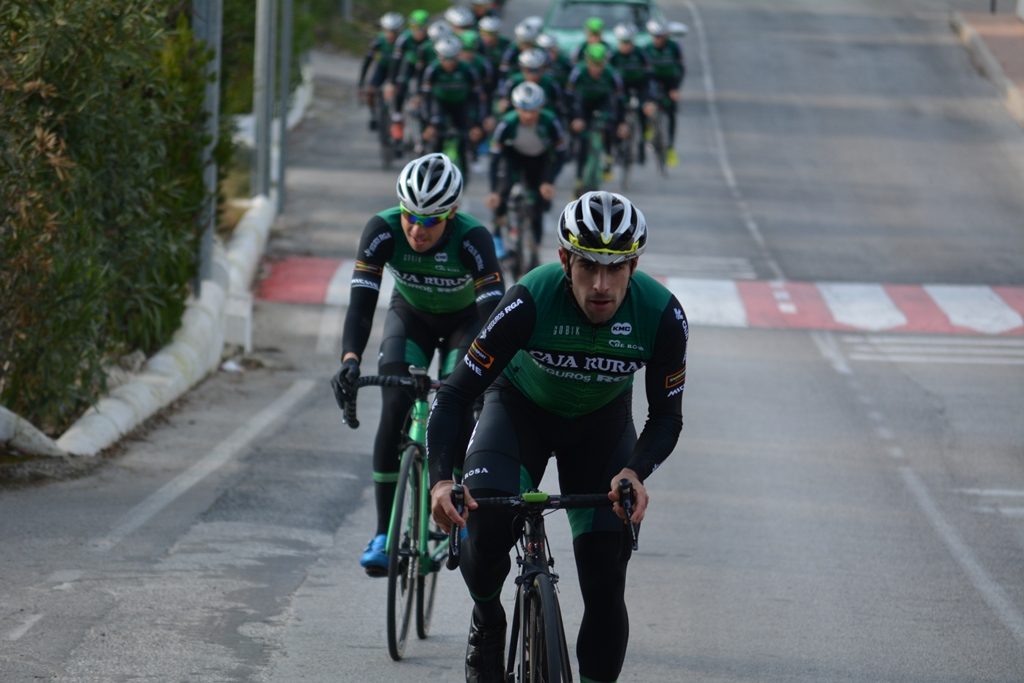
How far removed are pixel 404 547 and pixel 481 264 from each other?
1478 mm

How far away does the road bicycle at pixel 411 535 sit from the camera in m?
7.41

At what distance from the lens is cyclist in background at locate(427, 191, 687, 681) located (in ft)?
18.6

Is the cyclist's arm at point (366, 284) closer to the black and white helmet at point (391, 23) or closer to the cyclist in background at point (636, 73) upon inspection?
the cyclist in background at point (636, 73)

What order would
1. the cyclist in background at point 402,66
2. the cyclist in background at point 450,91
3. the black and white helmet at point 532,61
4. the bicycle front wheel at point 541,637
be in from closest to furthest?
the bicycle front wheel at point 541,637, the black and white helmet at point 532,61, the cyclist in background at point 450,91, the cyclist in background at point 402,66

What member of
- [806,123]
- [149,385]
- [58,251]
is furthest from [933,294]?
[806,123]

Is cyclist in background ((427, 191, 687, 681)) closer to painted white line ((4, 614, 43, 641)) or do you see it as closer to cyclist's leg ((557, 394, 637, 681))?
cyclist's leg ((557, 394, 637, 681))

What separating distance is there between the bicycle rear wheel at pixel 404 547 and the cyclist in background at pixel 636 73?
61.9 feet

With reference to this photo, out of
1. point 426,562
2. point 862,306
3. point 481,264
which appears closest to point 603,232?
point 426,562

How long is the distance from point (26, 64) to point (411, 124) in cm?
2204

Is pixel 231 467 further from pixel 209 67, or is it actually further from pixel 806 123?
pixel 806 123

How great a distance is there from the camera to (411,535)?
7656mm

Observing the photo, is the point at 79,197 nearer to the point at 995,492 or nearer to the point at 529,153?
the point at 995,492

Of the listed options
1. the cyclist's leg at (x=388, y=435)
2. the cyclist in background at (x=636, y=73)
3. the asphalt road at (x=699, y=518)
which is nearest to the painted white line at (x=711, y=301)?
the asphalt road at (x=699, y=518)

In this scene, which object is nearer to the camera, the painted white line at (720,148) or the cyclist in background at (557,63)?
the painted white line at (720,148)
